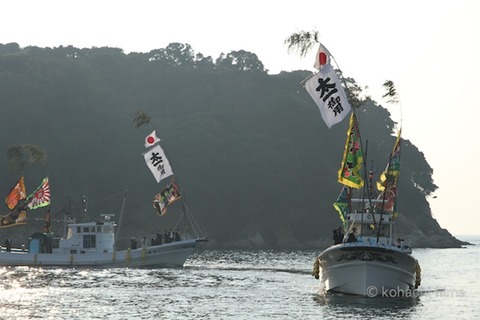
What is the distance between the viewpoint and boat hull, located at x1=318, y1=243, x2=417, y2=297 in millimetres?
53812

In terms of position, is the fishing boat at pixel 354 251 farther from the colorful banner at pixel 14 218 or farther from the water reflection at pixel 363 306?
the colorful banner at pixel 14 218

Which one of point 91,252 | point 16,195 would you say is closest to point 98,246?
point 91,252

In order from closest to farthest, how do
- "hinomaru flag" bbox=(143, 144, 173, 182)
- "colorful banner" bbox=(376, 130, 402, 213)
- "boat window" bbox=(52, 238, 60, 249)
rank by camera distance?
"colorful banner" bbox=(376, 130, 402, 213)
"hinomaru flag" bbox=(143, 144, 173, 182)
"boat window" bbox=(52, 238, 60, 249)

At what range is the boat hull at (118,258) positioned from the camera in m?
84.7

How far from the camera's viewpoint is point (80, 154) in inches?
7869

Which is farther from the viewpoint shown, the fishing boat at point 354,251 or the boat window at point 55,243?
the boat window at point 55,243

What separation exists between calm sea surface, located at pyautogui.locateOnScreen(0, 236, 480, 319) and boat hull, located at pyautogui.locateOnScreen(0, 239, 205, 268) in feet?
10.9

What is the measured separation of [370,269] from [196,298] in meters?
11.1

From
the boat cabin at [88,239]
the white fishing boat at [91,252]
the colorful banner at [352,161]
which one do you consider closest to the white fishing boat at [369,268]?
the colorful banner at [352,161]

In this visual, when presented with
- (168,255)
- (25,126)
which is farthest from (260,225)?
(168,255)

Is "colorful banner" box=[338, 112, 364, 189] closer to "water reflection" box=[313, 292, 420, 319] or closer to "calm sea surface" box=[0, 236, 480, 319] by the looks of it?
"water reflection" box=[313, 292, 420, 319]

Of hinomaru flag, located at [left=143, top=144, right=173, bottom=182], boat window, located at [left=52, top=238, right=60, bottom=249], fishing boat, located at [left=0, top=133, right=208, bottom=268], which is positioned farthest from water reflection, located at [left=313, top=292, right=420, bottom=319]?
boat window, located at [left=52, top=238, right=60, bottom=249]

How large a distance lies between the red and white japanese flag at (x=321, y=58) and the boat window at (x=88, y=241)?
125 ft

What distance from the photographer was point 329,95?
172 feet
